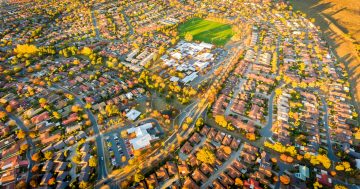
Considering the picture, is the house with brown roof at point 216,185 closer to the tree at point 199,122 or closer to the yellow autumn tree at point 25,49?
the tree at point 199,122

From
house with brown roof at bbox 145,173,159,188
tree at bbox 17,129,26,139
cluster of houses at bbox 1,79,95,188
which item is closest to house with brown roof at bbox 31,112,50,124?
cluster of houses at bbox 1,79,95,188

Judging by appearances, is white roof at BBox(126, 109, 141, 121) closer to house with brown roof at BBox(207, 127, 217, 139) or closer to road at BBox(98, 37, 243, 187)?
road at BBox(98, 37, 243, 187)

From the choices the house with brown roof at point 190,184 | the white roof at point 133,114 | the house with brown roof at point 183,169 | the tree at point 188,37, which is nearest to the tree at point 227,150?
the house with brown roof at point 183,169

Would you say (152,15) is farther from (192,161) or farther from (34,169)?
(34,169)

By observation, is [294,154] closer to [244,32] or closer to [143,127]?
[143,127]

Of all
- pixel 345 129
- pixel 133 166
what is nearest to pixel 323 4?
pixel 345 129

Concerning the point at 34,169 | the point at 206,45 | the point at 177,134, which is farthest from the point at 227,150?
the point at 206,45
